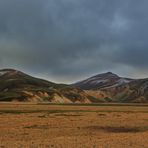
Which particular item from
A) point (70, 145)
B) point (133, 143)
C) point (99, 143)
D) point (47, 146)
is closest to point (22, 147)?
point (47, 146)

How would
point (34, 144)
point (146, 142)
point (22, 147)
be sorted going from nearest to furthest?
1. point (22, 147)
2. point (34, 144)
3. point (146, 142)

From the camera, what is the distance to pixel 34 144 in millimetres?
29438

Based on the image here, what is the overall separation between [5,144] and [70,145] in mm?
5000

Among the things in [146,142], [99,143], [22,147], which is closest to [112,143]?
[99,143]

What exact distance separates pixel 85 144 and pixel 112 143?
7.49 ft

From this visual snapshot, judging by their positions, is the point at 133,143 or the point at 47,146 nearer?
the point at 47,146

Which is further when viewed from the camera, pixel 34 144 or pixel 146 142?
pixel 146 142

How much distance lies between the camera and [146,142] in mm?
31453

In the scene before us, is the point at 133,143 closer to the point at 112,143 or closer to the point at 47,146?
the point at 112,143

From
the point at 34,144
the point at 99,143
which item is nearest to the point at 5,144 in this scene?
the point at 34,144

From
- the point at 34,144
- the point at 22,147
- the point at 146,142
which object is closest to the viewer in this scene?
the point at 22,147

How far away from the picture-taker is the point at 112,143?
1195 inches

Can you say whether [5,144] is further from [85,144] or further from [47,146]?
[85,144]

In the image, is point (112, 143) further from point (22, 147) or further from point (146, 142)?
point (22, 147)
